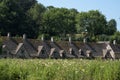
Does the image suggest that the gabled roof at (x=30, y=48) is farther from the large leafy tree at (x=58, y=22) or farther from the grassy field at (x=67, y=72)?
the grassy field at (x=67, y=72)

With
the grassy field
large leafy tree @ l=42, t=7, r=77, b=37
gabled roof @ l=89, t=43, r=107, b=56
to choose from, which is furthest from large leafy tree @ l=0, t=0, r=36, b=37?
the grassy field

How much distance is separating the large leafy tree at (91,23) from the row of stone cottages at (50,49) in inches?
1331

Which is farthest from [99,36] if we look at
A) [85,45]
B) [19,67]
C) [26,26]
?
[19,67]

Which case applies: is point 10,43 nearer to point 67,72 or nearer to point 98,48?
point 98,48

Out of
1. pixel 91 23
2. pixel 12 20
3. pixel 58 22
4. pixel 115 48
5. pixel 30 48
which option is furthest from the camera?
pixel 91 23

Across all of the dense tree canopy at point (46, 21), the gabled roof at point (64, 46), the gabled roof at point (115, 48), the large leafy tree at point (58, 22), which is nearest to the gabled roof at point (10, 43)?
the gabled roof at point (64, 46)

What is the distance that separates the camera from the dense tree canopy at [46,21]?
10512 centimetres

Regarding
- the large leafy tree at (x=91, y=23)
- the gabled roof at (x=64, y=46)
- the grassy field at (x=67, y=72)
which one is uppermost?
the large leafy tree at (x=91, y=23)

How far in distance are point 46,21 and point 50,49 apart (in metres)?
40.9

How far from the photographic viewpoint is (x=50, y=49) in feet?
267

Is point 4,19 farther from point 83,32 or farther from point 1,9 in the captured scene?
point 83,32

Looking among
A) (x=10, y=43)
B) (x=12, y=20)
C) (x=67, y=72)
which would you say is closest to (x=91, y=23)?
(x=12, y=20)

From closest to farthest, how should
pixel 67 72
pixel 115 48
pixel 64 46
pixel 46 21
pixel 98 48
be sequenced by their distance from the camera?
pixel 67 72 < pixel 64 46 < pixel 98 48 < pixel 115 48 < pixel 46 21

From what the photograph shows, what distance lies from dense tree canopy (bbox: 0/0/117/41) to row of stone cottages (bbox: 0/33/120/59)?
19718 millimetres
